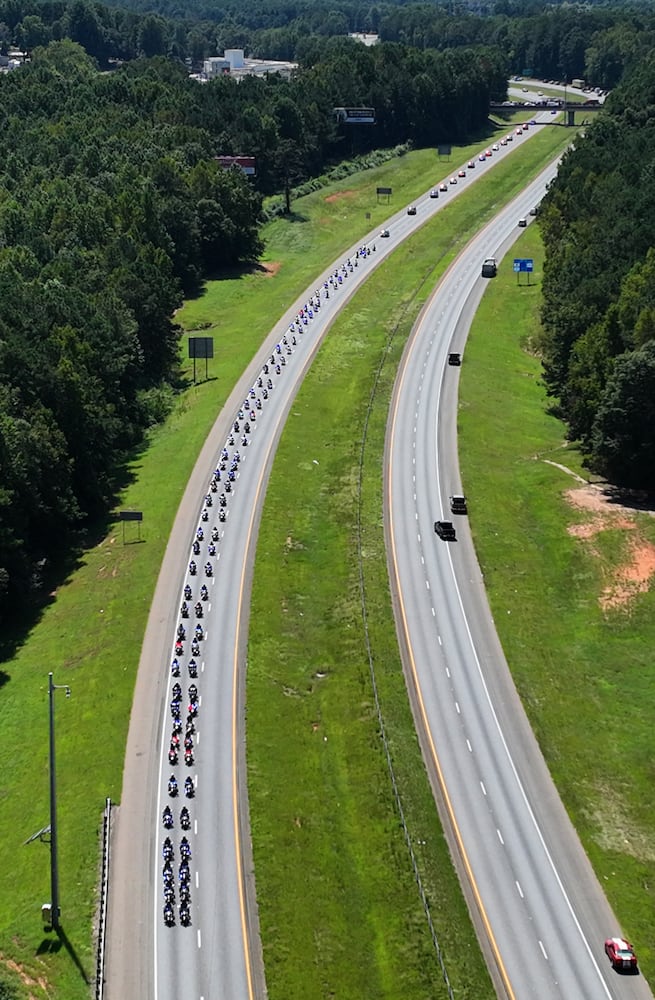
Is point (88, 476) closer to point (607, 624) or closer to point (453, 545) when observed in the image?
point (453, 545)

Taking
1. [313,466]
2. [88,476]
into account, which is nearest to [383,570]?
[313,466]

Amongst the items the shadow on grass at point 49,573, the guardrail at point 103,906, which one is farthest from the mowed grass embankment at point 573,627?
the shadow on grass at point 49,573

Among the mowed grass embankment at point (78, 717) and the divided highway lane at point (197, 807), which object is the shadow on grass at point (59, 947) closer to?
the mowed grass embankment at point (78, 717)

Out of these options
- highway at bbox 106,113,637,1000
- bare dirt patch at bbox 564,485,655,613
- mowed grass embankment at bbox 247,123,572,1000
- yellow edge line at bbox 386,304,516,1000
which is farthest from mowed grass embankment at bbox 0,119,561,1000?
bare dirt patch at bbox 564,485,655,613

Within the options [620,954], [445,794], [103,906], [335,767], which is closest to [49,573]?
[335,767]

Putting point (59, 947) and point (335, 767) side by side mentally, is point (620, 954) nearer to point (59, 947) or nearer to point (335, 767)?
point (335, 767)

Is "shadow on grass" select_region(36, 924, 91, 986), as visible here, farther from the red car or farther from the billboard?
the billboard

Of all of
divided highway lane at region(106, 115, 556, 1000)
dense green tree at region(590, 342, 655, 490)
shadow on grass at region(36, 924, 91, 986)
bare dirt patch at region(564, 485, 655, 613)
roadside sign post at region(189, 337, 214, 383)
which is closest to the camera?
divided highway lane at region(106, 115, 556, 1000)
